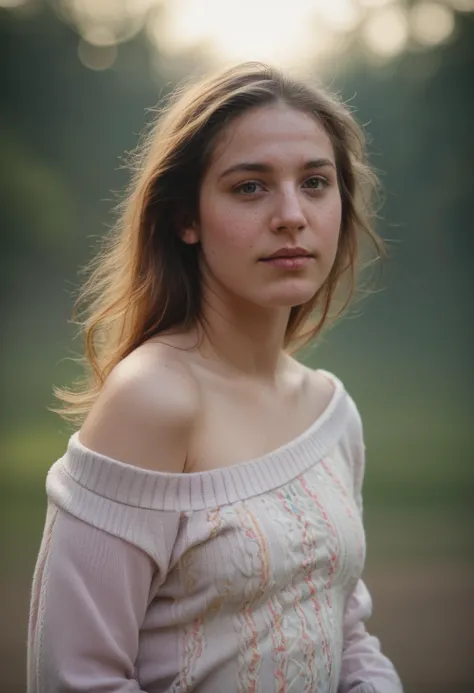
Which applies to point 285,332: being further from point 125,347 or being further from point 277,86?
point 277,86

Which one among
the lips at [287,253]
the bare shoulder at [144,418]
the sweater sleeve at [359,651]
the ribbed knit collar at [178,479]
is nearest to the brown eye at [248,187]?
the lips at [287,253]

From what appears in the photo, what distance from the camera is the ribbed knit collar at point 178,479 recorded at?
117 centimetres

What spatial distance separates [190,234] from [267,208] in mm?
171

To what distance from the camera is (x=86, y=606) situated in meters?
1.15

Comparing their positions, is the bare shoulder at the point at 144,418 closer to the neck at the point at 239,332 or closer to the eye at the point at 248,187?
the neck at the point at 239,332

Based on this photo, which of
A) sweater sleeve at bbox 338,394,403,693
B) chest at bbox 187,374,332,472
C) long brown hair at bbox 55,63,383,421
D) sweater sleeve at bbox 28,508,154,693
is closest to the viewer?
sweater sleeve at bbox 28,508,154,693

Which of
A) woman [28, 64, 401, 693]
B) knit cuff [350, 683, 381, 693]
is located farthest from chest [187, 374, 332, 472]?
knit cuff [350, 683, 381, 693]

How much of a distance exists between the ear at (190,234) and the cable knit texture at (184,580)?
0.39 metres

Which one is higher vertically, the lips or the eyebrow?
the eyebrow

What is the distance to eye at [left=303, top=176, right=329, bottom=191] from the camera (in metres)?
1.37

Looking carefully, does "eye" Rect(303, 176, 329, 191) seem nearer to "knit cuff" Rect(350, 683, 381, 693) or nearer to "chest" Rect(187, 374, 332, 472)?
"chest" Rect(187, 374, 332, 472)

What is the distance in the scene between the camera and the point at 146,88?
188 inches

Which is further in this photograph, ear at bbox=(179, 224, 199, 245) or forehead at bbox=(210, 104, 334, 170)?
ear at bbox=(179, 224, 199, 245)

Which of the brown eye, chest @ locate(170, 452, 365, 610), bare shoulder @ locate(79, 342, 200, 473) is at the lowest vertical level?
chest @ locate(170, 452, 365, 610)
